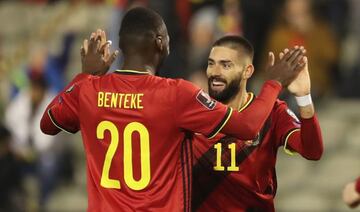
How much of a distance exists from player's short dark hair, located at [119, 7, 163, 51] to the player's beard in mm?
676

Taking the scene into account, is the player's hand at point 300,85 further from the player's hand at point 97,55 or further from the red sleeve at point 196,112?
the player's hand at point 97,55

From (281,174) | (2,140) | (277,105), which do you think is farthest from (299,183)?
(277,105)

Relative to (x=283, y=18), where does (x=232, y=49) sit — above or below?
below

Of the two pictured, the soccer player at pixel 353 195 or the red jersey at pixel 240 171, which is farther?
the red jersey at pixel 240 171

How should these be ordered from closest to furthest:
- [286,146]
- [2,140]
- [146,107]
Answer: [146,107], [286,146], [2,140]

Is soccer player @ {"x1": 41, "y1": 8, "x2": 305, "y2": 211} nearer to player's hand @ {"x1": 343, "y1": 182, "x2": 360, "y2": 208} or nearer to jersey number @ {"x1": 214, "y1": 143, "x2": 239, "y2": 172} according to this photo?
jersey number @ {"x1": 214, "y1": 143, "x2": 239, "y2": 172}

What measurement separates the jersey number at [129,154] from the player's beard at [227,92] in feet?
2.34

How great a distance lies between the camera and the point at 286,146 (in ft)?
19.7

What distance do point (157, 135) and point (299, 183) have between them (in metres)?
6.60

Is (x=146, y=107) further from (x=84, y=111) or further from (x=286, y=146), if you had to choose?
(x=286, y=146)

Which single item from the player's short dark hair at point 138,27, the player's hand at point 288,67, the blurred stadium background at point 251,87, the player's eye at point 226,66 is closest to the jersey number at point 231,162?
the player's eye at point 226,66

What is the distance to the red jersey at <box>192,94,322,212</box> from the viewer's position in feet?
19.9

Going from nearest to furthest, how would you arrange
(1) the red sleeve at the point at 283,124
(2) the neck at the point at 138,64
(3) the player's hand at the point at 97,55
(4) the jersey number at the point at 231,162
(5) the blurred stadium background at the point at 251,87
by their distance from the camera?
(2) the neck at the point at 138,64
(3) the player's hand at the point at 97,55
(1) the red sleeve at the point at 283,124
(4) the jersey number at the point at 231,162
(5) the blurred stadium background at the point at 251,87

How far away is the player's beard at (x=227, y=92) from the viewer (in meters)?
6.05
